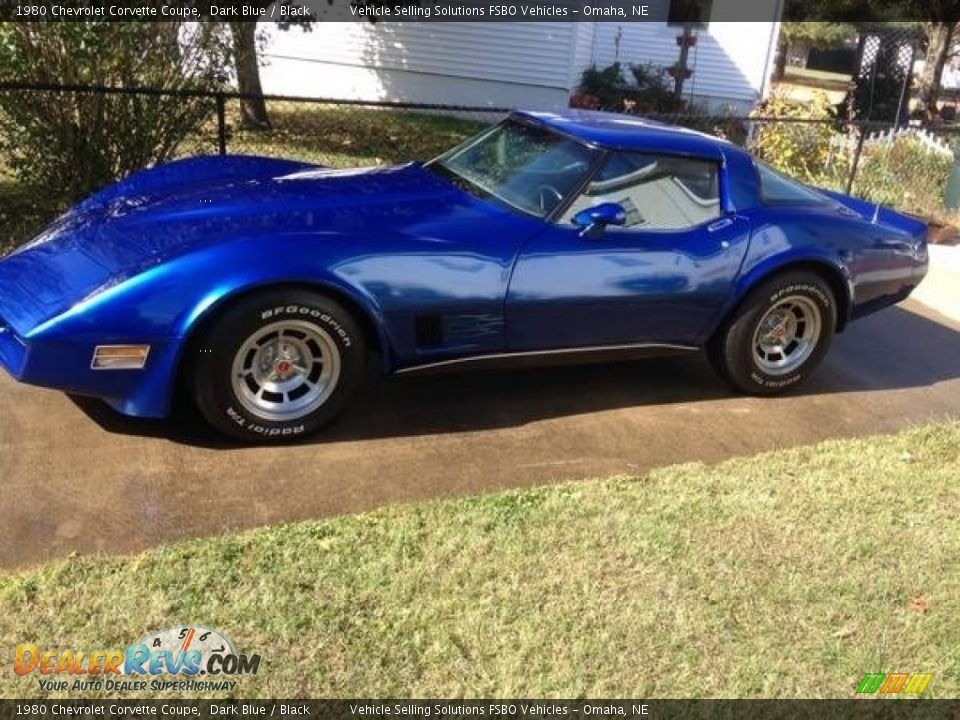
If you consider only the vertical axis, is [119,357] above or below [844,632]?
above

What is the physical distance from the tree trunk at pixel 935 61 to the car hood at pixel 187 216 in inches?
872

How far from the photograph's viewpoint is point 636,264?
14.6 feet

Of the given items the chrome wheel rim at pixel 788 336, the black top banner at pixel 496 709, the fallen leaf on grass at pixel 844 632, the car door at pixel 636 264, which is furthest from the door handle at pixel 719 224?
the black top banner at pixel 496 709

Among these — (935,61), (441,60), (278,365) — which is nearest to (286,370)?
(278,365)

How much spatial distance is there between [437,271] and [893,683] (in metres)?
2.32

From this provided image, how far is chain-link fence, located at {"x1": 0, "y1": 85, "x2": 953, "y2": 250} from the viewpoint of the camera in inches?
259

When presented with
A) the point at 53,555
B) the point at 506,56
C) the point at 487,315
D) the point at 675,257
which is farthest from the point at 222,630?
the point at 506,56

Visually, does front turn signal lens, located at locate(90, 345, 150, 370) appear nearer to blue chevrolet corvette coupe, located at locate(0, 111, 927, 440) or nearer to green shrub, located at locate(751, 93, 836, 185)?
blue chevrolet corvette coupe, located at locate(0, 111, 927, 440)

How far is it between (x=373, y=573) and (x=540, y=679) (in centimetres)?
71

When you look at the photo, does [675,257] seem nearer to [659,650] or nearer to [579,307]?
[579,307]

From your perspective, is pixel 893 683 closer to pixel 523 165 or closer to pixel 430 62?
pixel 523 165

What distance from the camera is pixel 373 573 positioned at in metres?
3.13

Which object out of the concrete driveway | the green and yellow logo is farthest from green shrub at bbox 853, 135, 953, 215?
the green and yellow logo

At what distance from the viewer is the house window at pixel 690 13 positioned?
19359mm
